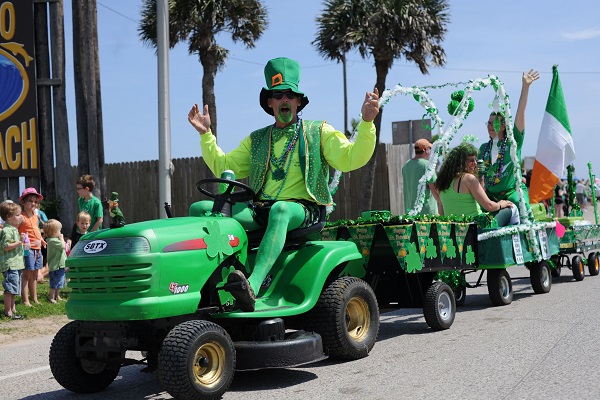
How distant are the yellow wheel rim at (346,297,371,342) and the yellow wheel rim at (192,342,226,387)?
1.43m

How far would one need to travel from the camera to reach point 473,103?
983cm

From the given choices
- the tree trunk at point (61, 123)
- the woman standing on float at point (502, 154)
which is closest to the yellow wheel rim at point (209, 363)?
the woman standing on float at point (502, 154)

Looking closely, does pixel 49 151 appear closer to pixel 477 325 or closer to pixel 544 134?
pixel 544 134

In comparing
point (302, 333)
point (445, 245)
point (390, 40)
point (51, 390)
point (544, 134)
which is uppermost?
point (390, 40)

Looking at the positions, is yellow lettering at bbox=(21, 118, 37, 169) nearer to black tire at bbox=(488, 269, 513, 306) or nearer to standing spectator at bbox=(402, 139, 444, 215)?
standing spectator at bbox=(402, 139, 444, 215)

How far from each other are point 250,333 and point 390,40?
2120 cm

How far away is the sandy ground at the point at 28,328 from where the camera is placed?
28.0ft

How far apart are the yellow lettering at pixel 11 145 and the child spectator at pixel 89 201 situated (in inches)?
173

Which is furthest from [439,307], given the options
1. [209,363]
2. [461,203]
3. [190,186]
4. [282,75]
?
[190,186]

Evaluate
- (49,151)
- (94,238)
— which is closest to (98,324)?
(94,238)

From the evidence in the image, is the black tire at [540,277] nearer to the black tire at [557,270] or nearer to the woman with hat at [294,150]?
the black tire at [557,270]

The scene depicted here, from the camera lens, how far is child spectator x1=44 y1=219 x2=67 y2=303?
10414 millimetres

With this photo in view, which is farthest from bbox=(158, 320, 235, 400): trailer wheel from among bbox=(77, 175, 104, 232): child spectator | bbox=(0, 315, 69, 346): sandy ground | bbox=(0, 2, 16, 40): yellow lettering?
bbox=(0, 2, 16, 40): yellow lettering

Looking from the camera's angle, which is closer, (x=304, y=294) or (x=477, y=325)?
(x=304, y=294)
